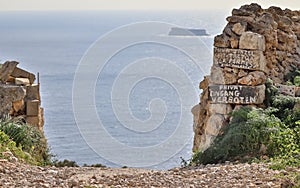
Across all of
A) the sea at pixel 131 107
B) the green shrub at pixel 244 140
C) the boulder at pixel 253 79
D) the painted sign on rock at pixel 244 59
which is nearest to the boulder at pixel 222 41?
the painted sign on rock at pixel 244 59

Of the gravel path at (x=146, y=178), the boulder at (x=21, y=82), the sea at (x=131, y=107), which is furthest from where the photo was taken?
the sea at (x=131, y=107)

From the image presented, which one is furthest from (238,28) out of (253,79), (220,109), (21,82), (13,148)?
(13,148)

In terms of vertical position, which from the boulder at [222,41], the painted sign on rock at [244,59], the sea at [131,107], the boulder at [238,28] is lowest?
the sea at [131,107]

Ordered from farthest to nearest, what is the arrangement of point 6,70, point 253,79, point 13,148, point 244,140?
point 6,70 < point 253,79 < point 244,140 < point 13,148

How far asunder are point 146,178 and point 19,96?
4.70 meters

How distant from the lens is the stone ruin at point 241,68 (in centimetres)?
1108

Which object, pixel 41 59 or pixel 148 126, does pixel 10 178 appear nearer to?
pixel 148 126

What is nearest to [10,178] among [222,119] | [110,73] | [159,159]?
[222,119]

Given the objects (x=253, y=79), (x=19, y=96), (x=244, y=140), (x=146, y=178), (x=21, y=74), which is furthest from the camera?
Answer: (x=21, y=74)

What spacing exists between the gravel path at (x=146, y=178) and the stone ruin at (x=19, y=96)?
3.38 m

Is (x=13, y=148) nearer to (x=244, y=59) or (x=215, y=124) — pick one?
(x=215, y=124)

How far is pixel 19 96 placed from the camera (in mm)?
11125

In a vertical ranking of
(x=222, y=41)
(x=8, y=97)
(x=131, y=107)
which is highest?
(x=222, y=41)

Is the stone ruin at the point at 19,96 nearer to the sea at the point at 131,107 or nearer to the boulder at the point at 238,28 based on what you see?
the sea at the point at 131,107
